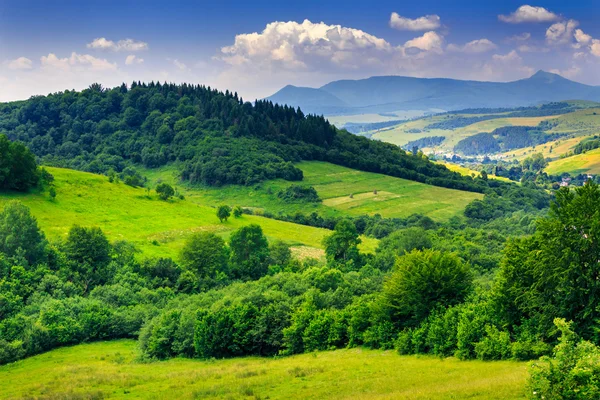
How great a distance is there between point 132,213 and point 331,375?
93273mm

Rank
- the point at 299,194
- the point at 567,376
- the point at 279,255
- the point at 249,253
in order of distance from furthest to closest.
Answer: the point at 299,194 < the point at 279,255 < the point at 249,253 < the point at 567,376

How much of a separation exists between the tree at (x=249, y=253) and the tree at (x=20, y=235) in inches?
1229

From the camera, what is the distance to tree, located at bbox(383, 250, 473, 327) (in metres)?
45.1

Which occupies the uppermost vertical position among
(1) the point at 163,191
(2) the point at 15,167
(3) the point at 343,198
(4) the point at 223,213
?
(2) the point at 15,167

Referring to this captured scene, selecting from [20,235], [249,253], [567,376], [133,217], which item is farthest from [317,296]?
[133,217]

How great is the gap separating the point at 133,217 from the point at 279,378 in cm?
8877

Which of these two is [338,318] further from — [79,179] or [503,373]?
[79,179]

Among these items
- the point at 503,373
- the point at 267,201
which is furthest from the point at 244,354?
the point at 267,201

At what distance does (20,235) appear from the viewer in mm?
74375

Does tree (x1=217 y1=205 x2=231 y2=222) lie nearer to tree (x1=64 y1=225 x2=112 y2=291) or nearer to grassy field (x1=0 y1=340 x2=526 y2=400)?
tree (x1=64 y1=225 x2=112 y2=291)

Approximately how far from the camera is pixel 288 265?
91.9m

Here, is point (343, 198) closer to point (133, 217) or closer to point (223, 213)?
point (223, 213)

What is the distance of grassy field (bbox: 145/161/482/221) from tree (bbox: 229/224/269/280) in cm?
6636

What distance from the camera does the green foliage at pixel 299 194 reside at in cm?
16962
